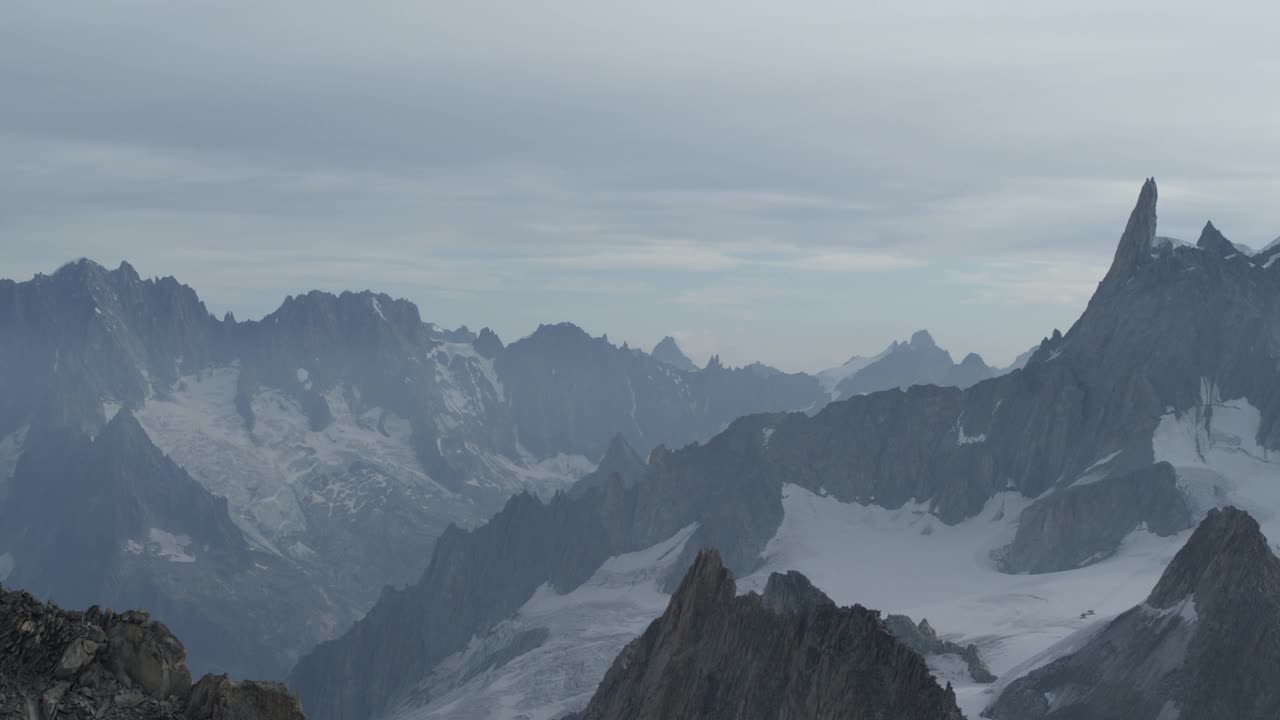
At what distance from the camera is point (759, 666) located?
12306 centimetres

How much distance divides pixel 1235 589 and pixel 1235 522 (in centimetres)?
978

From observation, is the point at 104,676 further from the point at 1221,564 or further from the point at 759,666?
the point at 1221,564

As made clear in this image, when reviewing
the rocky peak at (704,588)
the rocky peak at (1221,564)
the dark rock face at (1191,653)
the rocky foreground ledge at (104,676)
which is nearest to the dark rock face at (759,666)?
the rocky peak at (704,588)

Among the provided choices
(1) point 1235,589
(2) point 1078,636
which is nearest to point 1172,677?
(1) point 1235,589

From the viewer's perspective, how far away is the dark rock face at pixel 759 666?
110 m

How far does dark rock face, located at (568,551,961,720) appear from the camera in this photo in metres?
110

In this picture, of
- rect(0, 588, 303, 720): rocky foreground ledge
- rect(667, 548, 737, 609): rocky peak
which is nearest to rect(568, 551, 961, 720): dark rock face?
rect(667, 548, 737, 609): rocky peak

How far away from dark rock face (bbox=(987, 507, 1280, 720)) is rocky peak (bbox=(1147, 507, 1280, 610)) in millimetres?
125

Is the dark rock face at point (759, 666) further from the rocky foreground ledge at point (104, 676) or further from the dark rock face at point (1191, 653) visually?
the rocky foreground ledge at point (104, 676)

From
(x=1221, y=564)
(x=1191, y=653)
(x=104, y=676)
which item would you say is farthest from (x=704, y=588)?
(x=104, y=676)

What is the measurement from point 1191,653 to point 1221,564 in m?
12.0

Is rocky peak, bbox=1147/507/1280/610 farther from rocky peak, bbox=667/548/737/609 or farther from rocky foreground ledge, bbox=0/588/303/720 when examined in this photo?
rocky foreground ledge, bbox=0/588/303/720

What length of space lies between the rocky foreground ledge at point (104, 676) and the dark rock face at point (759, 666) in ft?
247

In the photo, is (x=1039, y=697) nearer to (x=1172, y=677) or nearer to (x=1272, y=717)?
(x=1172, y=677)
